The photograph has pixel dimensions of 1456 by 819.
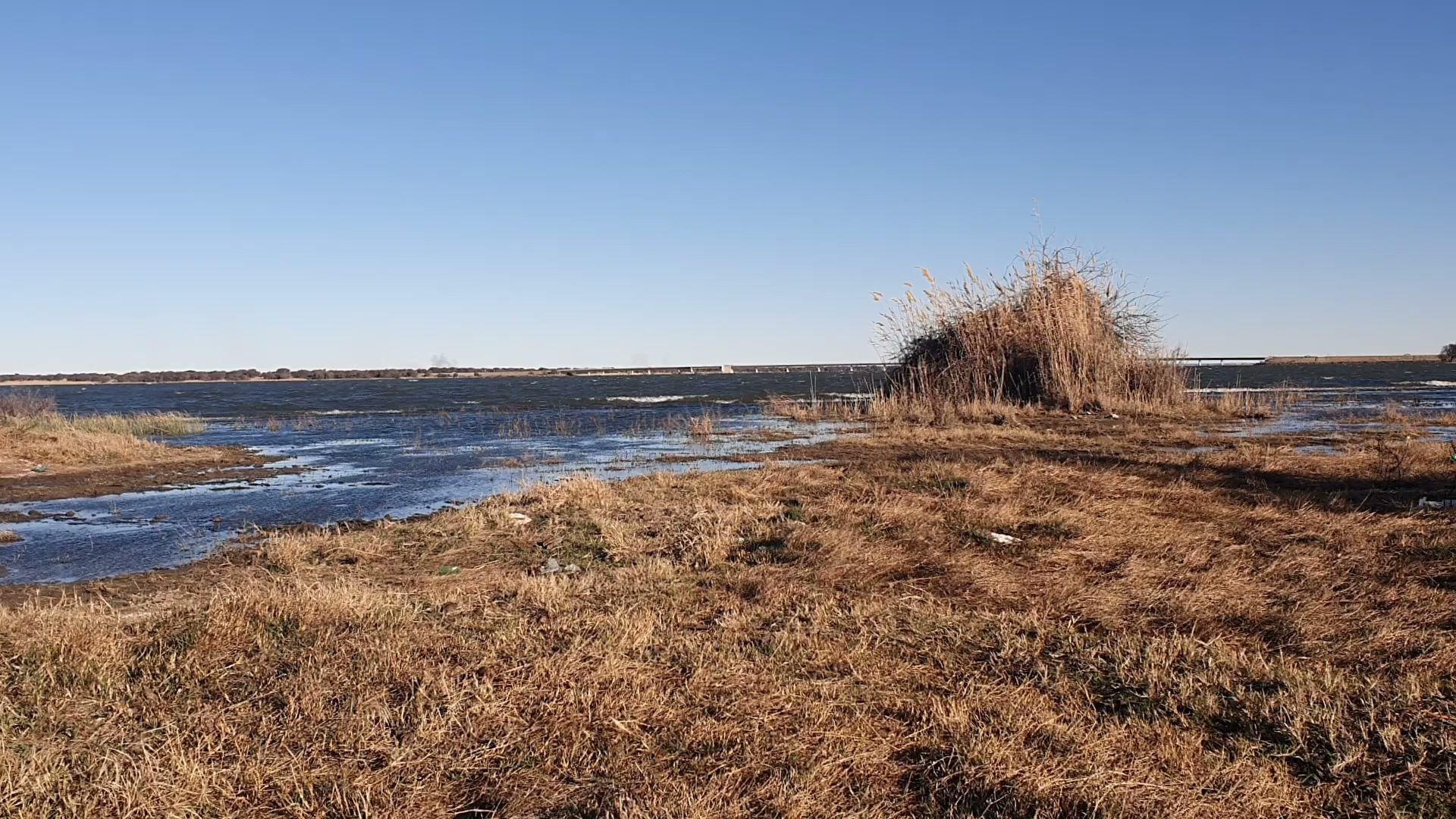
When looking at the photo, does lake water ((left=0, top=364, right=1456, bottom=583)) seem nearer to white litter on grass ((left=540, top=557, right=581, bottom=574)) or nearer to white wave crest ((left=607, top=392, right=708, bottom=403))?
white wave crest ((left=607, top=392, right=708, bottom=403))

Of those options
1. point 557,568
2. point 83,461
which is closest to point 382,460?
point 83,461

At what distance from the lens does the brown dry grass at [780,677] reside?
3.17 m

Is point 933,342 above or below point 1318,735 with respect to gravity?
above

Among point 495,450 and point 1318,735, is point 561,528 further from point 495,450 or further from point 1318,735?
point 495,450

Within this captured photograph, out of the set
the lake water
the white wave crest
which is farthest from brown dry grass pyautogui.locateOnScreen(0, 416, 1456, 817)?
the white wave crest

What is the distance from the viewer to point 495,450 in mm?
18484

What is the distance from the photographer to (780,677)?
13.6ft

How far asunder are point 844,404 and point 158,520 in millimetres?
16812

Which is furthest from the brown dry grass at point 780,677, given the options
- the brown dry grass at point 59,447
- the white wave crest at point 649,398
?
the white wave crest at point 649,398

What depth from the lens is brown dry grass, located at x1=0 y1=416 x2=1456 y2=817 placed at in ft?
10.4

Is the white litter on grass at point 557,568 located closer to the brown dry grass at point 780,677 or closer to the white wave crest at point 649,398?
the brown dry grass at point 780,677

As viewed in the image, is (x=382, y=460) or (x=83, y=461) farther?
(x=382, y=460)

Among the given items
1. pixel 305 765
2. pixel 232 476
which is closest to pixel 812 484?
pixel 305 765

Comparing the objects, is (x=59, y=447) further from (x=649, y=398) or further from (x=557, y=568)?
(x=649, y=398)
